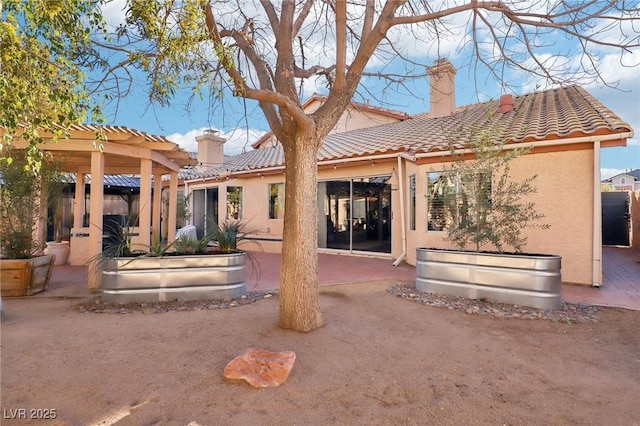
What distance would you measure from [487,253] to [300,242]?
3.46 meters

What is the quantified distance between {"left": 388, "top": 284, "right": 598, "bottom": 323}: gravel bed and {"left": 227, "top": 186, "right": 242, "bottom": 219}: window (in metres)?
9.50

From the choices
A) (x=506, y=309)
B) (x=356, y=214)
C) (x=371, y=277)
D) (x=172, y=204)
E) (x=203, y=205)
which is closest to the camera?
(x=506, y=309)

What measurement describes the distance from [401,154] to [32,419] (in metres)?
8.68

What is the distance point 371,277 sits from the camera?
7.79 metres

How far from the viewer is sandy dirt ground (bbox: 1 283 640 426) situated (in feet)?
8.82

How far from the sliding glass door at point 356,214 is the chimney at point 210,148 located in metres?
7.16

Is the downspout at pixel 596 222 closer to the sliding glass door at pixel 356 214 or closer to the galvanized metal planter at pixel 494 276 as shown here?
the galvanized metal planter at pixel 494 276

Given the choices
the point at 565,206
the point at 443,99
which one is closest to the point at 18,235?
the point at 565,206

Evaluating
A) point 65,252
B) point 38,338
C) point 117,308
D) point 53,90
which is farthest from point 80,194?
point 53,90

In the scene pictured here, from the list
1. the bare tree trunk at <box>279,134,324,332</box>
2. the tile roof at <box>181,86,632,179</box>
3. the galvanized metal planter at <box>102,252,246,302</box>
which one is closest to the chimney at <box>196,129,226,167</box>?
the tile roof at <box>181,86,632,179</box>

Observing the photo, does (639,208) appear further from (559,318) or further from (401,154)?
(559,318)

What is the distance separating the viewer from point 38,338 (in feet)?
13.8

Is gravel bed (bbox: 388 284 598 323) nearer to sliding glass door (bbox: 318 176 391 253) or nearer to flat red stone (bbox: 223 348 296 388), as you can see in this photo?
flat red stone (bbox: 223 348 296 388)

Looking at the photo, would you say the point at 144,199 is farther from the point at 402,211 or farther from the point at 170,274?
the point at 402,211
